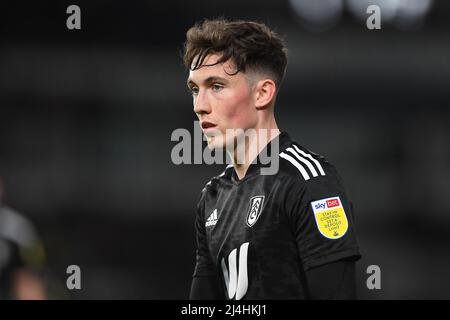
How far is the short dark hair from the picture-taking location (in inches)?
121

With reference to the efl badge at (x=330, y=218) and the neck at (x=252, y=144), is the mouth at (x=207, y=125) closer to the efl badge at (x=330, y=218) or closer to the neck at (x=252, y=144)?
the neck at (x=252, y=144)

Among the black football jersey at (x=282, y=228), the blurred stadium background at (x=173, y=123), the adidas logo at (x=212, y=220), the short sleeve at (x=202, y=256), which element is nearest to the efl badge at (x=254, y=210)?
the black football jersey at (x=282, y=228)

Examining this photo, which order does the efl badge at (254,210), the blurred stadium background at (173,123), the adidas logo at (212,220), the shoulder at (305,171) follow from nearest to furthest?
1. the shoulder at (305,171)
2. the efl badge at (254,210)
3. the adidas logo at (212,220)
4. the blurred stadium background at (173,123)

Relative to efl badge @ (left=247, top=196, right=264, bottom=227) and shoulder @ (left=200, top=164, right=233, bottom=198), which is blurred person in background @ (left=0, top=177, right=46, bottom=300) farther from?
efl badge @ (left=247, top=196, right=264, bottom=227)

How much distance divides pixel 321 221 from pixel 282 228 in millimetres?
190

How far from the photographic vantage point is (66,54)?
8633 mm

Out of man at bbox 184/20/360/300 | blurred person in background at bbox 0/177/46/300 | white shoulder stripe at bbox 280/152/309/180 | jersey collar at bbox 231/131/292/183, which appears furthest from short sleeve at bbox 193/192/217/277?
blurred person in background at bbox 0/177/46/300

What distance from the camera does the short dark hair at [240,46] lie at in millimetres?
3068

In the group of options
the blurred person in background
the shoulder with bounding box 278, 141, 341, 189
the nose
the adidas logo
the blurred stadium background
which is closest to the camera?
the shoulder with bounding box 278, 141, 341, 189

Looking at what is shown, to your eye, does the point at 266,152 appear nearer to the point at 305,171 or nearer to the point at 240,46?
the point at 305,171

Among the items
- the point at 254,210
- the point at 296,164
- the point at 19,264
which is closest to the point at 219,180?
the point at 254,210

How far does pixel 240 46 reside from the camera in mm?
3078

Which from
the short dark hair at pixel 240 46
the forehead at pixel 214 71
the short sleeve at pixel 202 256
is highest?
the short dark hair at pixel 240 46
